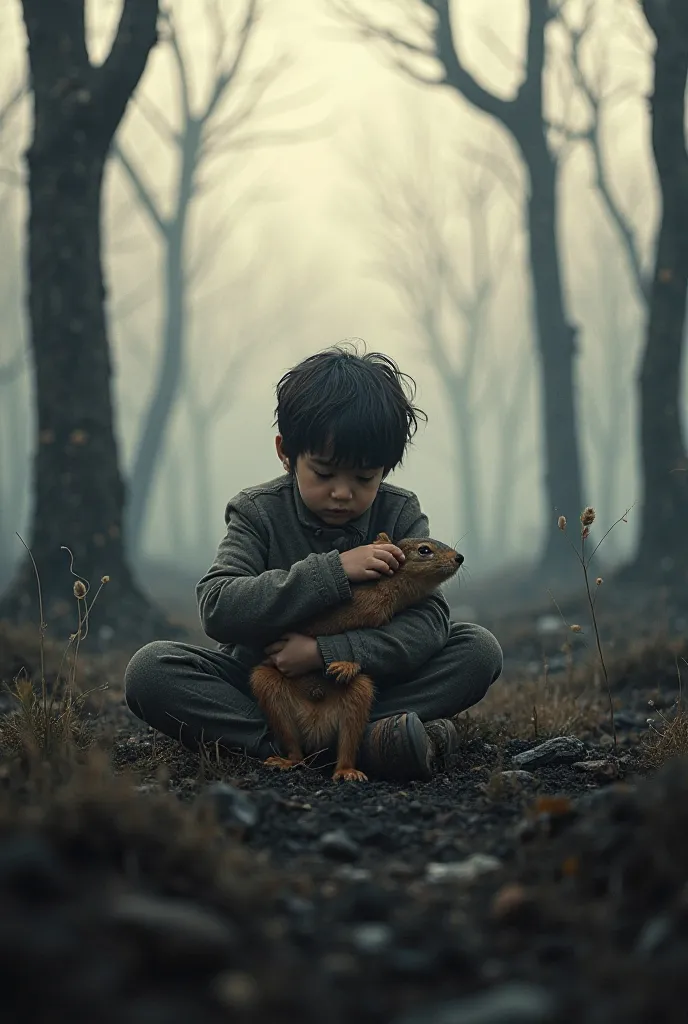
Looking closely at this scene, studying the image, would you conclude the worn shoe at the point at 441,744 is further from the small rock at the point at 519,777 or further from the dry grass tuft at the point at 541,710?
the dry grass tuft at the point at 541,710

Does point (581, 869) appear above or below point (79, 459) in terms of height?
Result: below

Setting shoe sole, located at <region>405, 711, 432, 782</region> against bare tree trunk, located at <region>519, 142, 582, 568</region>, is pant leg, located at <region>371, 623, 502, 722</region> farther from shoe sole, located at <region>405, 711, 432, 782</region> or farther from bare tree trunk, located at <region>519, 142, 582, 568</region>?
bare tree trunk, located at <region>519, 142, 582, 568</region>

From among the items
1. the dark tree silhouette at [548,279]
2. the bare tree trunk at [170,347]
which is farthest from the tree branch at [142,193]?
the dark tree silhouette at [548,279]

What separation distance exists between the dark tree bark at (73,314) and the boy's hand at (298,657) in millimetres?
4580

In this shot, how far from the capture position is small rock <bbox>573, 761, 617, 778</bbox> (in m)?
3.95

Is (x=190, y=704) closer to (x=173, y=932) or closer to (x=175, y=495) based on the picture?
(x=173, y=932)

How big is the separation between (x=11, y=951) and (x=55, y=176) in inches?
309

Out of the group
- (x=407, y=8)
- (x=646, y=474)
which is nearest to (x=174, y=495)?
(x=407, y=8)

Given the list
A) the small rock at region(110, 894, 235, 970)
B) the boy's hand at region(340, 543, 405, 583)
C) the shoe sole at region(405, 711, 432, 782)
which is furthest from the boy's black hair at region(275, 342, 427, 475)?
the small rock at region(110, 894, 235, 970)

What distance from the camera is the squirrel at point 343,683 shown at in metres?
4.04

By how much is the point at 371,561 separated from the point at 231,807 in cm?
130

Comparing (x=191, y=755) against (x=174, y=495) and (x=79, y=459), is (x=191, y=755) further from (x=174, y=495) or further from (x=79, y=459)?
(x=174, y=495)

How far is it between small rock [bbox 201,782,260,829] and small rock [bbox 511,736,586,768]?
4.80ft

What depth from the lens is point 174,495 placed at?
47.8 meters
